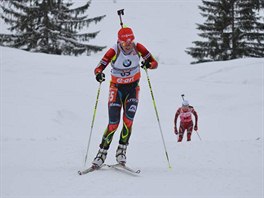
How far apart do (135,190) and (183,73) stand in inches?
675

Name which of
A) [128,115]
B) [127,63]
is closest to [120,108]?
[128,115]

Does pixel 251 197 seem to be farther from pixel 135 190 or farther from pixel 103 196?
pixel 103 196

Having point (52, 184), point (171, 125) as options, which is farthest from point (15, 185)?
point (171, 125)

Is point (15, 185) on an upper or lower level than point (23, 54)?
lower

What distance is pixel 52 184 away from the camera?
18.0ft

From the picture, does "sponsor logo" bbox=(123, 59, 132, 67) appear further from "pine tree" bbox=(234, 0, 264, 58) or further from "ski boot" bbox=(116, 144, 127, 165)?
"pine tree" bbox=(234, 0, 264, 58)

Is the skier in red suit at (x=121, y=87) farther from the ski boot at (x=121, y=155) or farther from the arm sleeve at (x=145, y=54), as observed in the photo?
the arm sleeve at (x=145, y=54)

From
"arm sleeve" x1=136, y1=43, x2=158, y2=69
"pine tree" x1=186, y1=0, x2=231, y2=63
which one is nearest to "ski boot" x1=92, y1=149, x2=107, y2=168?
"arm sleeve" x1=136, y1=43, x2=158, y2=69

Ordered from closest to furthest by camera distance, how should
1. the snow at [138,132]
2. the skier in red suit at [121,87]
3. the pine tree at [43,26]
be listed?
the snow at [138,132] < the skier in red suit at [121,87] < the pine tree at [43,26]

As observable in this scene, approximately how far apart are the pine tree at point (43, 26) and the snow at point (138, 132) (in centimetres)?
623

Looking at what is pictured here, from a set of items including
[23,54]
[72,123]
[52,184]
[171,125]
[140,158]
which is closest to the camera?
[52,184]

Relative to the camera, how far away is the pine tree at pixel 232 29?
29734 mm

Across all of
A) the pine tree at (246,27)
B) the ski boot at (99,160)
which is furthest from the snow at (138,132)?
the pine tree at (246,27)

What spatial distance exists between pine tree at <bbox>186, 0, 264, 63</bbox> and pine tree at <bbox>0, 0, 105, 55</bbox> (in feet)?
29.1
